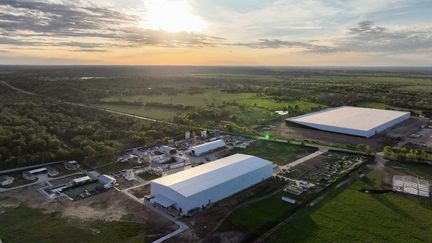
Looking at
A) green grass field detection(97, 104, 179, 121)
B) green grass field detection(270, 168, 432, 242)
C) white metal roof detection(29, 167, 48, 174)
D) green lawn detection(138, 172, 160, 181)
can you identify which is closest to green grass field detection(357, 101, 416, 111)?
green grass field detection(97, 104, 179, 121)

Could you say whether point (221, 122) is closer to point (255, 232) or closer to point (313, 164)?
point (313, 164)

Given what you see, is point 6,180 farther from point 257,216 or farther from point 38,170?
point 257,216

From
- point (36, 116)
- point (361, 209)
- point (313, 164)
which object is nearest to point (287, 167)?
point (313, 164)

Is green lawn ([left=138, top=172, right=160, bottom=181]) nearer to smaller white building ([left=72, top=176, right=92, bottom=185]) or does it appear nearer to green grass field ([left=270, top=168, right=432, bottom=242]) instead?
smaller white building ([left=72, top=176, right=92, bottom=185])

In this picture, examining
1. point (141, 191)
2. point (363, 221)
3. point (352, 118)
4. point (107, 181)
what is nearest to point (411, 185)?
point (363, 221)

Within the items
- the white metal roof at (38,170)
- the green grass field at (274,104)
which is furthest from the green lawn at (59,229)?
the green grass field at (274,104)
